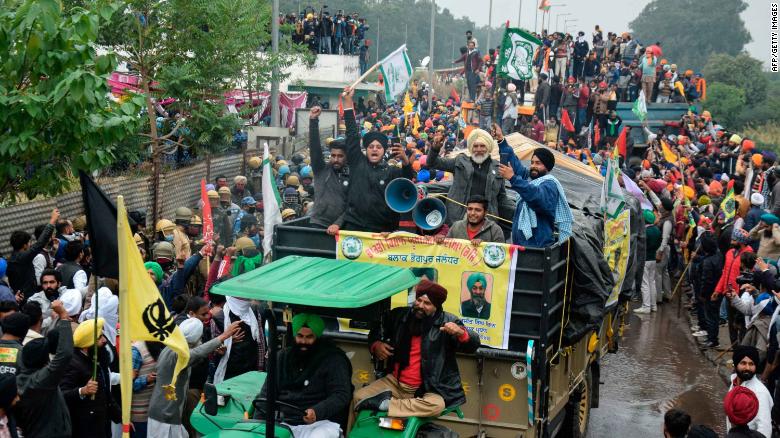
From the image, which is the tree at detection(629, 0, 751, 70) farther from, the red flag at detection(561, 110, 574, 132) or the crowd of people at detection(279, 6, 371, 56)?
the red flag at detection(561, 110, 574, 132)

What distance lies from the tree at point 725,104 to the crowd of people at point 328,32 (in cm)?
2600

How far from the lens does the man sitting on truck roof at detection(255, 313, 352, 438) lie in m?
7.05

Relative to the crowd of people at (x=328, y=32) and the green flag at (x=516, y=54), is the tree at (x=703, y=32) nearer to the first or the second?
the crowd of people at (x=328, y=32)

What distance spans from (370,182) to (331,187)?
0.44 meters

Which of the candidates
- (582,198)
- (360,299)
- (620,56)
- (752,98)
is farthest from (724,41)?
(360,299)

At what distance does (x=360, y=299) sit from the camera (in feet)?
21.0

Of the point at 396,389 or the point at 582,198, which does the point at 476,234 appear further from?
the point at 582,198

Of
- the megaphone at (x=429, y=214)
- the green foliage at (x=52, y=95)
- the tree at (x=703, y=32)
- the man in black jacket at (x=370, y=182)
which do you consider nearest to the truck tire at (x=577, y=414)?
the megaphone at (x=429, y=214)

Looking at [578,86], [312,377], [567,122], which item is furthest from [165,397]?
[578,86]

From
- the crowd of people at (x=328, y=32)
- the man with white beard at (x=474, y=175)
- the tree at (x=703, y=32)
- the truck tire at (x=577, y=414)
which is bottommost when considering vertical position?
the truck tire at (x=577, y=414)

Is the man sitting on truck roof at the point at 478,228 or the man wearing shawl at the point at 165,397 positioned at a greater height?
the man sitting on truck roof at the point at 478,228

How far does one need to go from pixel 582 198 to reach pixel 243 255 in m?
4.50

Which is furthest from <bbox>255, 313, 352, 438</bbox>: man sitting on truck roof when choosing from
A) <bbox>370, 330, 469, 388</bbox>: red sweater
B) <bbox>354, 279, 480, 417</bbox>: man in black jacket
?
Answer: <bbox>370, 330, 469, 388</bbox>: red sweater

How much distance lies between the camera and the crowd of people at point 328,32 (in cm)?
3638
